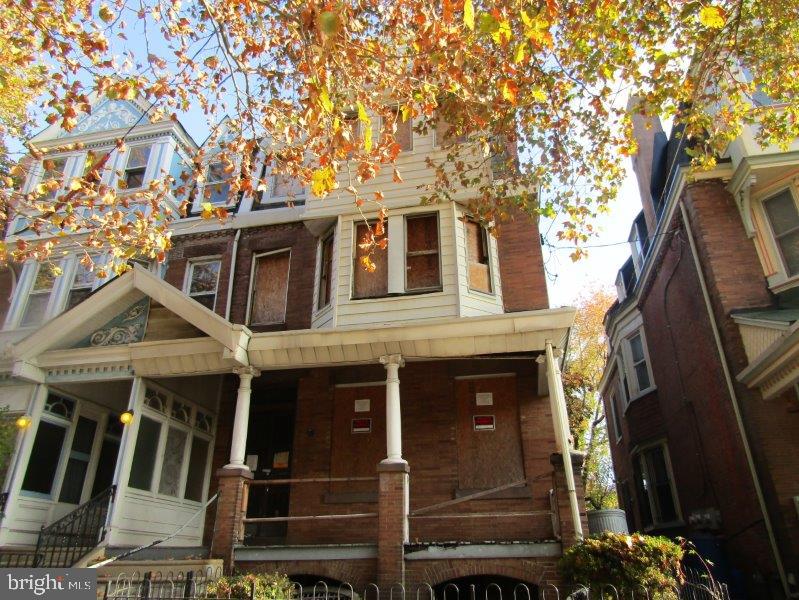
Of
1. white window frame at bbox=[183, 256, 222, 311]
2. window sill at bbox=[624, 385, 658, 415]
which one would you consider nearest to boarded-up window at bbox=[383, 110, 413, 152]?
white window frame at bbox=[183, 256, 222, 311]

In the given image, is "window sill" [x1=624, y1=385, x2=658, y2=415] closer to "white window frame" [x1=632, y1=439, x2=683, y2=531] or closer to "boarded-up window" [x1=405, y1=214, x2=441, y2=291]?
"white window frame" [x1=632, y1=439, x2=683, y2=531]

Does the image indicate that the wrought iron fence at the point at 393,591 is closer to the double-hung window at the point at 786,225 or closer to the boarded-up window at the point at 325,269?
the boarded-up window at the point at 325,269

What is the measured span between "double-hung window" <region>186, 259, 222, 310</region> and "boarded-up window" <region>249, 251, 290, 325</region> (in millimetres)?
1049

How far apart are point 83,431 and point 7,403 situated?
4.83 ft

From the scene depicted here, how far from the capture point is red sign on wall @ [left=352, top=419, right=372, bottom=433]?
11.4 m

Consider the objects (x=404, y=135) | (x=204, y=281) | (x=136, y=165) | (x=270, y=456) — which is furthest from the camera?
(x=136, y=165)

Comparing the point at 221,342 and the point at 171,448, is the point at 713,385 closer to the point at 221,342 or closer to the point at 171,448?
the point at 221,342

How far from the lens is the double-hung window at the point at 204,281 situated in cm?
1402

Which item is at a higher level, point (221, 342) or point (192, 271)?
point (192, 271)

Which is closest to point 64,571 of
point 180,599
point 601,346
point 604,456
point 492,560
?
point 180,599

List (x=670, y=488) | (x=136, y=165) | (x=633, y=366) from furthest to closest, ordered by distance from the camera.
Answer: (x=633, y=366), (x=136, y=165), (x=670, y=488)

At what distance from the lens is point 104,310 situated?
36.2 ft

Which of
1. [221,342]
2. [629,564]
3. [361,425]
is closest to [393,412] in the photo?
[361,425]

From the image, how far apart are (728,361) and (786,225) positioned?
9.61 ft
